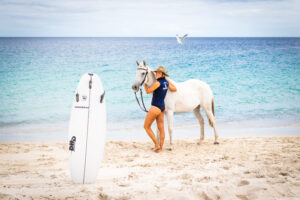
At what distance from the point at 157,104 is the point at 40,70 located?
14246 mm

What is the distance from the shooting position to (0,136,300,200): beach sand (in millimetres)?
→ 3237

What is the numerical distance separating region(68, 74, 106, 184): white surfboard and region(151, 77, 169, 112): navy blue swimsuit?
159 centimetres

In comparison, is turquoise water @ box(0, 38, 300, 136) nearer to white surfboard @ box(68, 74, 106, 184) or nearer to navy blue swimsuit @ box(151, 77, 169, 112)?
navy blue swimsuit @ box(151, 77, 169, 112)

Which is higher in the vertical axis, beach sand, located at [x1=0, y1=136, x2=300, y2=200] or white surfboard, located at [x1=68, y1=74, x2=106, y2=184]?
white surfboard, located at [x1=68, y1=74, x2=106, y2=184]

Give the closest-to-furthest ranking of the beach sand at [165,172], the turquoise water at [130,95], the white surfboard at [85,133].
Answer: the beach sand at [165,172] → the white surfboard at [85,133] → the turquoise water at [130,95]

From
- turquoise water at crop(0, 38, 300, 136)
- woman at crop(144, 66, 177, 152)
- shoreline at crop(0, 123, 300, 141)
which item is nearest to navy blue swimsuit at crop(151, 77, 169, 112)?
woman at crop(144, 66, 177, 152)

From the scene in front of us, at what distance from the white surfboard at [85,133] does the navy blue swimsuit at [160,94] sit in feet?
5.22

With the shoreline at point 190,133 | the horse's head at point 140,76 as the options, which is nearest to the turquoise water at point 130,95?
the shoreline at point 190,133

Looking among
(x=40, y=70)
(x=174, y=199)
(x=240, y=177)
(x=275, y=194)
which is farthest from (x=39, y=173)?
(x=40, y=70)

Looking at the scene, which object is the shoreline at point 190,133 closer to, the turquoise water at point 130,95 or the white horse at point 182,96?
the turquoise water at point 130,95

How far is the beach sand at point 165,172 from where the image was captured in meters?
3.24

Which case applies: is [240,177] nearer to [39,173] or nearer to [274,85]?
[39,173]

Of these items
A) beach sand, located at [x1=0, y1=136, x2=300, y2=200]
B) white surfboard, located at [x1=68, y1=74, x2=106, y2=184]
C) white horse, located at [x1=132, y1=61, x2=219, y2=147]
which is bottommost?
beach sand, located at [x1=0, y1=136, x2=300, y2=200]

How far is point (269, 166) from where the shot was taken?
13.2ft
